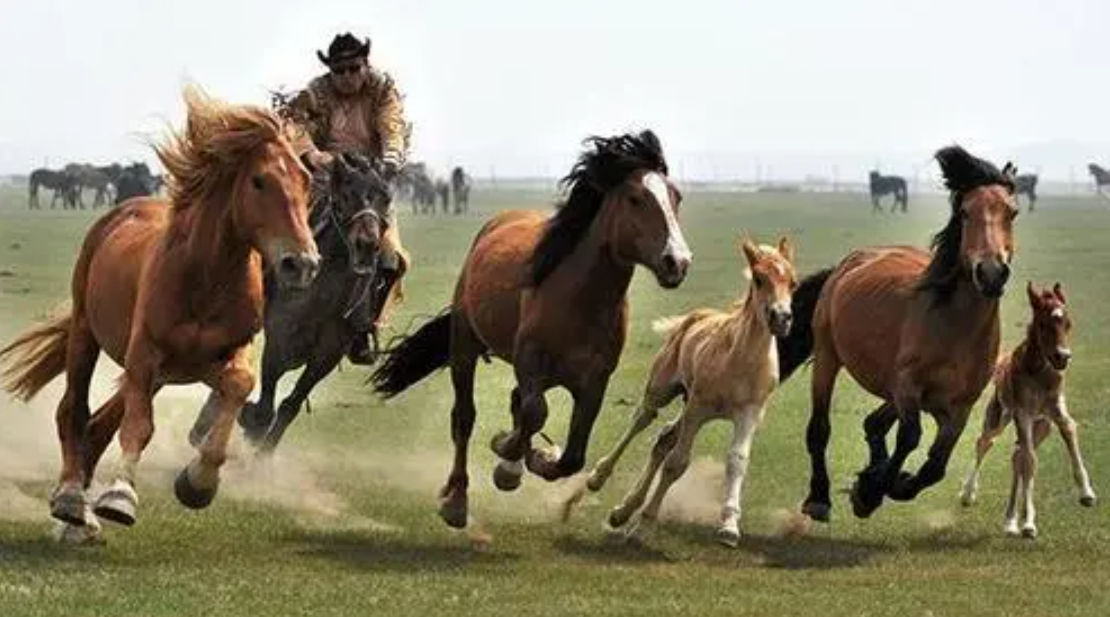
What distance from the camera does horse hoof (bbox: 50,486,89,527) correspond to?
36.2 ft

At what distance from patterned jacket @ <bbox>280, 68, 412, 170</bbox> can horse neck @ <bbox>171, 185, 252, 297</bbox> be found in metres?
3.36

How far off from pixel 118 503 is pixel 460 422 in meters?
3.48

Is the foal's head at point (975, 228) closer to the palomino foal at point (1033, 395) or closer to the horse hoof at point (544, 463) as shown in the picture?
the palomino foal at point (1033, 395)

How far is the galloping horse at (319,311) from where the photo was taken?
44.4ft

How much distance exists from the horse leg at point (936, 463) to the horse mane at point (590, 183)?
2094 millimetres

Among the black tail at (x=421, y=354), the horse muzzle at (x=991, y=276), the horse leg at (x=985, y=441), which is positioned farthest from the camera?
the horse leg at (x=985, y=441)

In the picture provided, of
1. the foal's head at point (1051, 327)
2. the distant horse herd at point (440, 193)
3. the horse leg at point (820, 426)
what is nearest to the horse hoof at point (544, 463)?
the horse leg at point (820, 426)

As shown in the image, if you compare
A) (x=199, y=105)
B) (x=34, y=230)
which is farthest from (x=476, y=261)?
(x=34, y=230)

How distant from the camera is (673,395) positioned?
46.9ft

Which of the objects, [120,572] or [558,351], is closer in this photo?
[120,572]

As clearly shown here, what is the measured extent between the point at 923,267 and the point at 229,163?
488cm

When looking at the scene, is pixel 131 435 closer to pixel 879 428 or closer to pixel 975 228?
pixel 975 228

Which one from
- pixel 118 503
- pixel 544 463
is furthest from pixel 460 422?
pixel 118 503

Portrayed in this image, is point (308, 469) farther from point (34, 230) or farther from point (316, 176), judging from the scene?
point (34, 230)
